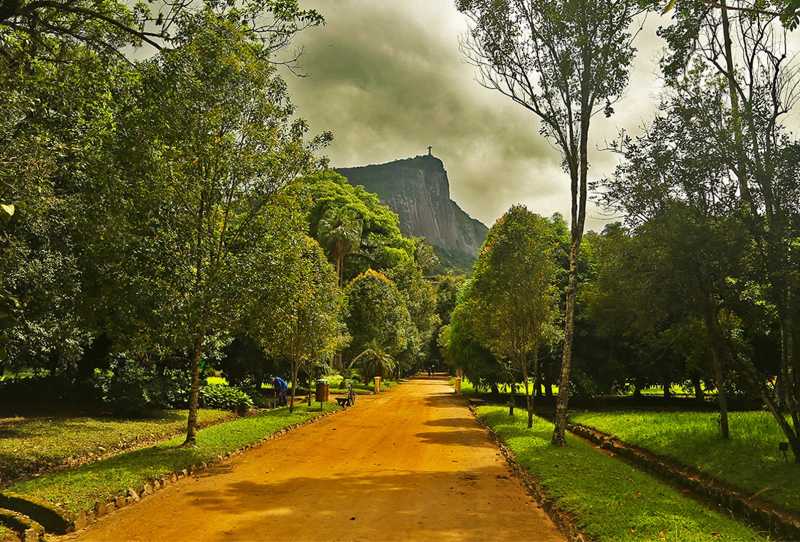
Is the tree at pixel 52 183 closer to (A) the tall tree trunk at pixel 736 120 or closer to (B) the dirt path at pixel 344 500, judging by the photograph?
(B) the dirt path at pixel 344 500

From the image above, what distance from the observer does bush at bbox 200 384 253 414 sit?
25.2 metres

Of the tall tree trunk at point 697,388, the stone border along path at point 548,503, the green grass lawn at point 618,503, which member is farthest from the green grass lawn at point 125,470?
the tall tree trunk at point 697,388

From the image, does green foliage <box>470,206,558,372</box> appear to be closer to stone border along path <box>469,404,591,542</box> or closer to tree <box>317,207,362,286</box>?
stone border along path <box>469,404,591,542</box>

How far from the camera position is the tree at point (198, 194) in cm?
1356

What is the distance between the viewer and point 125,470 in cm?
1079

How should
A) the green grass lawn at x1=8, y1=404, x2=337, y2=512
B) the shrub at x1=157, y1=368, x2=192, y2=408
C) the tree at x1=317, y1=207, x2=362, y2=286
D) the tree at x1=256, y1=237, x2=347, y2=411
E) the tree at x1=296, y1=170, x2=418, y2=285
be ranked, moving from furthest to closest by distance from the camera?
the tree at x1=296, y1=170, x2=418, y2=285 < the tree at x1=317, y1=207, x2=362, y2=286 < the tree at x1=256, y1=237, x2=347, y2=411 < the shrub at x1=157, y1=368, x2=192, y2=408 < the green grass lawn at x1=8, y1=404, x2=337, y2=512

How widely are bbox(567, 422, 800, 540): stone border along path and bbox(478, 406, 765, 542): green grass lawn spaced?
986mm

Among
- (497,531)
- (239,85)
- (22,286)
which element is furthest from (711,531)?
(22,286)

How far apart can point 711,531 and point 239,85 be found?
46.0ft

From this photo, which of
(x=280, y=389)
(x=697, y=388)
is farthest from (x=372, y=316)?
(x=697, y=388)

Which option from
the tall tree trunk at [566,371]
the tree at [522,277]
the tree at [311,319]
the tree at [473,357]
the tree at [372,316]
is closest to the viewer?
the tall tree trunk at [566,371]

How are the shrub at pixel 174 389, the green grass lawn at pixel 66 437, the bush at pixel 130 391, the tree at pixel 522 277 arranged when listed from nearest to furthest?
the green grass lawn at pixel 66 437, the bush at pixel 130 391, the tree at pixel 522 277, the shrub at pixel 174 389

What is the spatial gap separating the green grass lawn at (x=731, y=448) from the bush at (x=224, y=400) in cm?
1531

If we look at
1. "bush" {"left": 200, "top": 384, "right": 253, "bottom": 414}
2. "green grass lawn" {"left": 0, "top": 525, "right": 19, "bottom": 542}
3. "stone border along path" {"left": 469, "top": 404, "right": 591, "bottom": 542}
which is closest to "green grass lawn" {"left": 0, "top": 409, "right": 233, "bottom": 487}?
"bush" {"left": 200, "top": 384, "right": 253, "bottom": 414}
